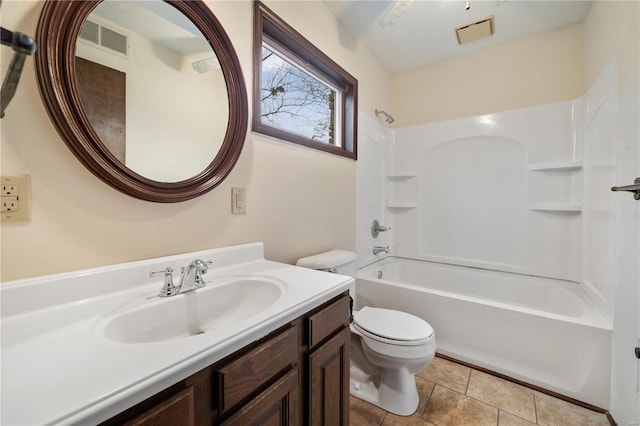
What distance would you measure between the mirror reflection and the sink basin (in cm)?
46

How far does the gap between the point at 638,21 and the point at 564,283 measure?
5.75 feet

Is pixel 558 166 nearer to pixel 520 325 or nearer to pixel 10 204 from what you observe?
pixel 520 325

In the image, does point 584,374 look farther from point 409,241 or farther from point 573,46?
point 573,46

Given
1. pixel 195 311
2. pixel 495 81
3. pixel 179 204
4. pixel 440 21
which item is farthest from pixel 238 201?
pixel 495 81

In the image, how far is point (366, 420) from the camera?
1.40 m

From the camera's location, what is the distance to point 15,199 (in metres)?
0.69

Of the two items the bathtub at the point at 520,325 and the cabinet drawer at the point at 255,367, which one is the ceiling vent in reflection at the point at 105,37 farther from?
the bathtub at the point at 520,325

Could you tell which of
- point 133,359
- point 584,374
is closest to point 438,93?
point 584,374

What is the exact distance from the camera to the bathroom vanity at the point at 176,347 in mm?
440

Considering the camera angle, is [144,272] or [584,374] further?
[584,374]

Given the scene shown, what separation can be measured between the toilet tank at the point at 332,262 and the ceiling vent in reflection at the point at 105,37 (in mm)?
1188

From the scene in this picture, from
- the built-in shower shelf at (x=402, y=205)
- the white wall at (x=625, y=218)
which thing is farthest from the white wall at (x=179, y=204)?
the white wall at (x=625, y=218)

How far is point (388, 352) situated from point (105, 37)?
5.89 feet

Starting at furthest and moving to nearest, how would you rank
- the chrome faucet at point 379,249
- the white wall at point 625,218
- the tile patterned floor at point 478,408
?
1. the chrome faucet at point 379,249
2. the tile patterned floor at point 478,408
3. the white wall at point 625,218
